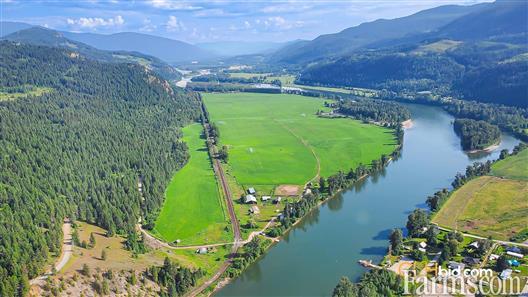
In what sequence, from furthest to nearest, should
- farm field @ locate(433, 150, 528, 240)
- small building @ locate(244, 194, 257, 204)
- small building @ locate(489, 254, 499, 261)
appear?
1. small building @ locate(244, 194, 257, 204)
2. farm field @ locate(433, 150, 528, 240)
3. small building @ locate(489, 254, 499, 261)

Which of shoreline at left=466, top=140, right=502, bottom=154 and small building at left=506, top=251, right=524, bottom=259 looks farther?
shoreline at left=466, top=140, right=502, bottom=154

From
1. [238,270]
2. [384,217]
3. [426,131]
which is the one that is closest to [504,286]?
[384,217]

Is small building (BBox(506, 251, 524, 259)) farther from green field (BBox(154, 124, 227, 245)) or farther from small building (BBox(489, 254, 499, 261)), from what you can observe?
green field (BBox(154, 124, 227, 245))

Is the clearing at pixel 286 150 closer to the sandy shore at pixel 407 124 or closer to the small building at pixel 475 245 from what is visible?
the sandy shore at pixel 407 124

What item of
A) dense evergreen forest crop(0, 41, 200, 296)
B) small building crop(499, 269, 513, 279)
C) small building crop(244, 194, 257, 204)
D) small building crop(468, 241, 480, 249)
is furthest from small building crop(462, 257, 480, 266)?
dense evergreen forest crop(0, 41, 200, 296)

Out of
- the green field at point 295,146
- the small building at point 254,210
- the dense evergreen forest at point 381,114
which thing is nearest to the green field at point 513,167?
the green field at point 295,146
